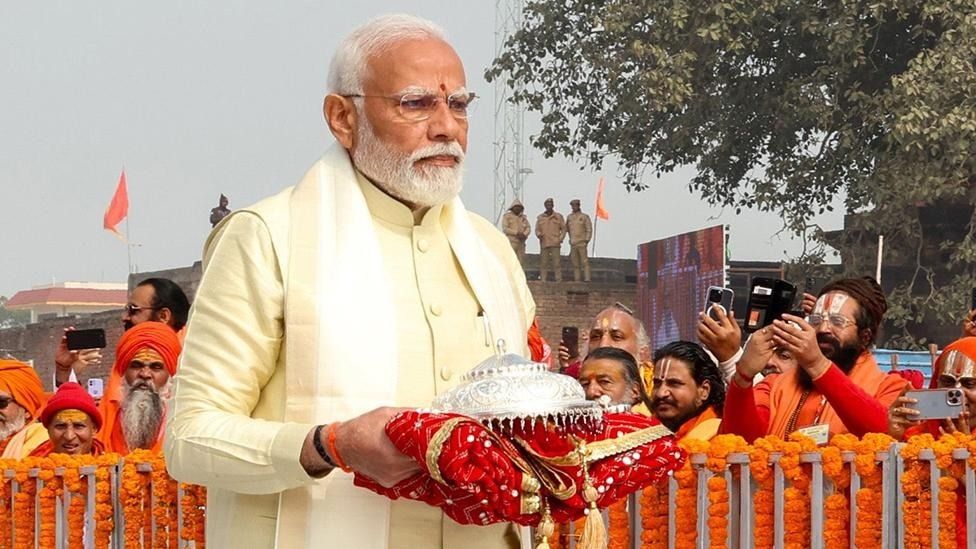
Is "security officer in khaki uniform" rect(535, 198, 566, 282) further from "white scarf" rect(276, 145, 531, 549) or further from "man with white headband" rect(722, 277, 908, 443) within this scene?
"white scarf" rect(276, 145, 531, 549)

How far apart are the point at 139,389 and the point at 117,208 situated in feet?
69.7

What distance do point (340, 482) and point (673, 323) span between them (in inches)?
921

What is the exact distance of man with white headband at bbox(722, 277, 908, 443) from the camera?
476 cm

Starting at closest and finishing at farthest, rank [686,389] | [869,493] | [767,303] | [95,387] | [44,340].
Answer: [869,493], [767,303], [686,389], [95,387], [44,340]

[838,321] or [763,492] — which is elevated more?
[838,321]

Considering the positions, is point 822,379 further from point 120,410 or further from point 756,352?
point 120,410

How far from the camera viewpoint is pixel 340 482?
8.50ft

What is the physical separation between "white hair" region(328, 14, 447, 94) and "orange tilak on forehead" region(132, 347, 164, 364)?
415cm

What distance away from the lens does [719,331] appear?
5.03 m

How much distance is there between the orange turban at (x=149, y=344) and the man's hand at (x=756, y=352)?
2.80 meters

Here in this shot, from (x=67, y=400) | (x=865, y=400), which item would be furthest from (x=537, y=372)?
(x=67, y=400)

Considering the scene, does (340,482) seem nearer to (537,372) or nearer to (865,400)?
(537,372)

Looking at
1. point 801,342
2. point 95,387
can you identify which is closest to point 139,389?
point 95,387

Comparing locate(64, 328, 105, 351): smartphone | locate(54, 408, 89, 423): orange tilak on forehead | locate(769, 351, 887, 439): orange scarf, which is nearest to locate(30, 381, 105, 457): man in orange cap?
locate(54, 408, 89, 423): orange tilak on forehead
